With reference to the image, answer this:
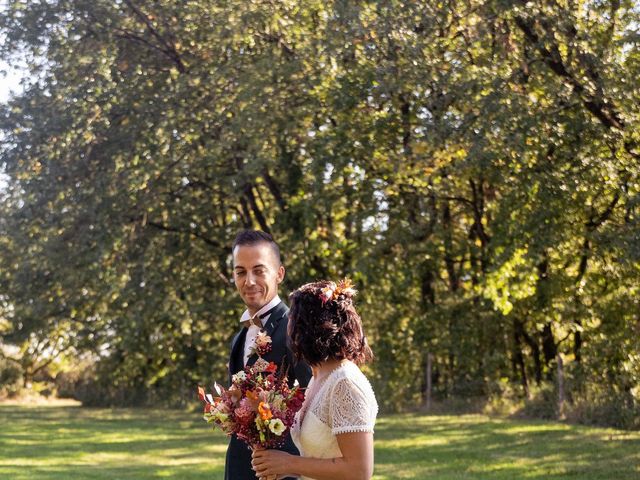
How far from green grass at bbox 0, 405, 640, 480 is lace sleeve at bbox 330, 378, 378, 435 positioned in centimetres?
1183

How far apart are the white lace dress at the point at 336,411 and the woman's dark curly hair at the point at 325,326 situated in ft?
0.29

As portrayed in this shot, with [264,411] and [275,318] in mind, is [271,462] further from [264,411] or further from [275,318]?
[275,318]

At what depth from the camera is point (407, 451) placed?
19859mm

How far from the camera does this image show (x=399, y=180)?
22.3m

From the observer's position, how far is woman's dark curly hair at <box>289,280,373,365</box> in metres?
4.28

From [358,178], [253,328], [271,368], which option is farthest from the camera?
[358,178]

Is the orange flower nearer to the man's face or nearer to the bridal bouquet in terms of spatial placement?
the bridal bouquet

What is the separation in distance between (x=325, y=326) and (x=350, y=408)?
320 mm

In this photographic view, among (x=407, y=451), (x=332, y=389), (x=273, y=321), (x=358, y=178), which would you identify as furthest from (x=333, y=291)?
(x=358, y=178)

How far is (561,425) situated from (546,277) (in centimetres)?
400

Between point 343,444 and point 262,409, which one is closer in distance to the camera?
point 343,444

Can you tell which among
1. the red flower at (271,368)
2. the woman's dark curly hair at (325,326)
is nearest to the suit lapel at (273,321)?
the red flower at (271,368)

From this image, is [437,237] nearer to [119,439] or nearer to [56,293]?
[119,439]

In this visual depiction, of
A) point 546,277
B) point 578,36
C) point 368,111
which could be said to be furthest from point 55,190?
point 578,36
